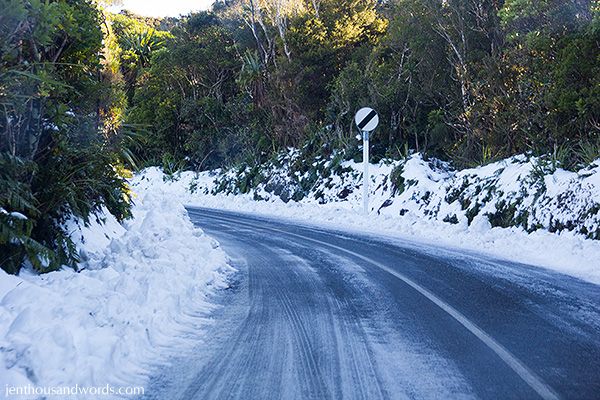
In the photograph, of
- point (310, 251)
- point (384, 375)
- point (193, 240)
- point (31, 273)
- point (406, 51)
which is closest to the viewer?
point (384, 375)

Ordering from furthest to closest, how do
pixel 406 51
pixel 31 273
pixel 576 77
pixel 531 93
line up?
pixel 406 51 < pixel 531 93 < pixel 576 77 < pixel 31 273

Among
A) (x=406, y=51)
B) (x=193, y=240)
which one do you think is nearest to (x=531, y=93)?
(x=406, y=51)

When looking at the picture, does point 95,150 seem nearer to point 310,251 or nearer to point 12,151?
point 12,151

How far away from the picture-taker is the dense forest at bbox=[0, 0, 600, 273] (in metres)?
6.64

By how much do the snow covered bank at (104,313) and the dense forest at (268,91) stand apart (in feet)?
1.80

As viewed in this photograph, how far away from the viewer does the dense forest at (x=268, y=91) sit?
6.64 m

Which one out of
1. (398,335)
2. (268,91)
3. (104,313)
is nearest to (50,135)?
(104,313)

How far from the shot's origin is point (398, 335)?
5.37 m

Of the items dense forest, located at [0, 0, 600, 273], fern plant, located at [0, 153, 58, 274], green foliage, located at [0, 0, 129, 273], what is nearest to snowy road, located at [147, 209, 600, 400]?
fern plant, located at [0, 153, 58, 274]

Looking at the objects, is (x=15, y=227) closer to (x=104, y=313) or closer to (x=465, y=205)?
(x=104, y=313)

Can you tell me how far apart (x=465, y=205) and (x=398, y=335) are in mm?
9372

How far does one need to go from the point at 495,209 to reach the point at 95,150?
9.12 meters

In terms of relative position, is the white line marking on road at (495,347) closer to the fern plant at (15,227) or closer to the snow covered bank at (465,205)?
the snow covered bank at (465,205)

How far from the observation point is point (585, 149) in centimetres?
1177
